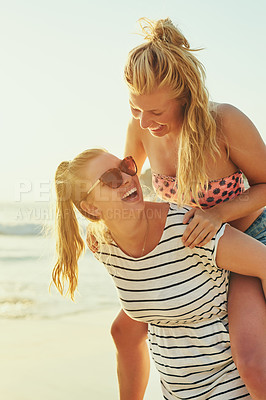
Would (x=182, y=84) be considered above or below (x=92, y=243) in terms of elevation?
above

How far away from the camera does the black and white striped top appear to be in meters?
2.51

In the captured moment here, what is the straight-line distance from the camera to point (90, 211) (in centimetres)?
268

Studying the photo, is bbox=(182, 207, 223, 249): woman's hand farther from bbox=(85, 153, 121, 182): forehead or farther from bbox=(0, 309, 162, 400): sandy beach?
bbox=(0, 309, 162, 400): sandy beach

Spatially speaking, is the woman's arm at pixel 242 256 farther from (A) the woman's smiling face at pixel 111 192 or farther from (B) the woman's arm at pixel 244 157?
(A) the woman's smiling face at pixel 111 192

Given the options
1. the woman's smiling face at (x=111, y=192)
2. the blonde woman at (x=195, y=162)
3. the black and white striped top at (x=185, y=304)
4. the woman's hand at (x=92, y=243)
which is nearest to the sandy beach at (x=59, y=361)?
the blonde woman at (x=195, y=162)

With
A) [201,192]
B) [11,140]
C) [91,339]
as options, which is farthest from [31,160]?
[201,192]

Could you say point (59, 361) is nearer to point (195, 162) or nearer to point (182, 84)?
point (195, 162)

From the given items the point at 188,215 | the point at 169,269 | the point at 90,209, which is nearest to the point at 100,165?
the point at 90,209

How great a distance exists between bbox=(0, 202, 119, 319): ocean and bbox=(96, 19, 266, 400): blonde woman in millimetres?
684

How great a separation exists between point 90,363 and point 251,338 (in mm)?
1934

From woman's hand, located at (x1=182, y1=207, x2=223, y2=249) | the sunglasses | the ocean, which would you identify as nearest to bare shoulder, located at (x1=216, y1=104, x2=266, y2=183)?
woman's hand, located at (x1=182, y1=207, x2=223, y2=249)

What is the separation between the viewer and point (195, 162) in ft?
9.16

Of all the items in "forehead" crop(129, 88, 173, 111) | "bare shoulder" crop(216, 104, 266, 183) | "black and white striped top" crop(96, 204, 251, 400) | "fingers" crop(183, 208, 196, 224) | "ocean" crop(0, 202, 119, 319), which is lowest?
"ocean" crop(0, 202, 119, 319)

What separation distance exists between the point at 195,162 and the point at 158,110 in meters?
0.31
